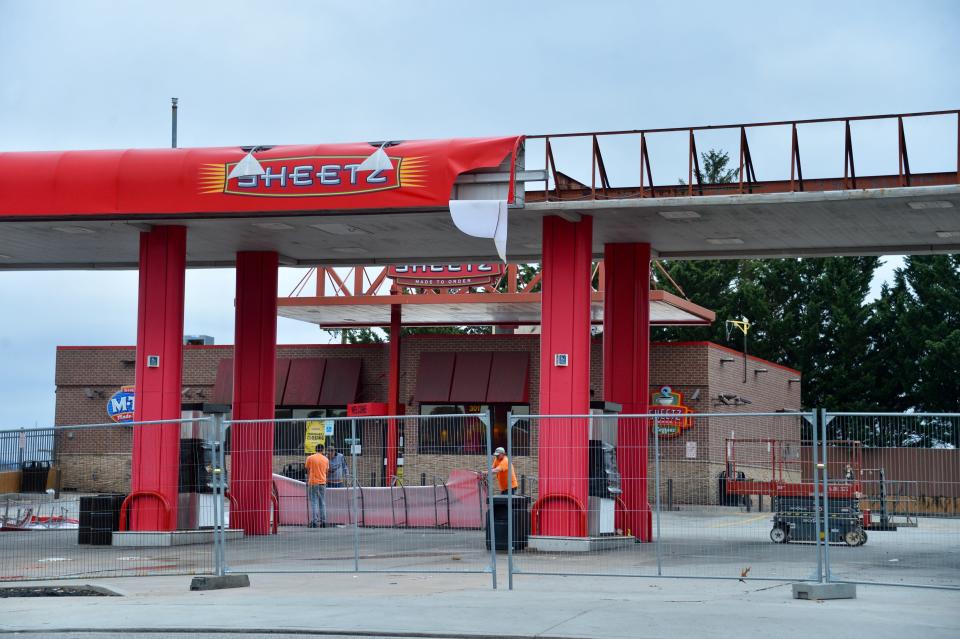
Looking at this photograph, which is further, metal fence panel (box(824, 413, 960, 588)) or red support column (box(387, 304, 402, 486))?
red support column (box(387, 304, 402, 486))

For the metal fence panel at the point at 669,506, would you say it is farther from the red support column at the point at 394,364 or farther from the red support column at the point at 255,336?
the red support column at the point at 394,364

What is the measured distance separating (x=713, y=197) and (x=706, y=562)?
671 centimetres

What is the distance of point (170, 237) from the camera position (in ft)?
79.3

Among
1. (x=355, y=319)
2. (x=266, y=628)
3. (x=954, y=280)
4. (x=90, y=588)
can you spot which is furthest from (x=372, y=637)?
(x=954, y=280)

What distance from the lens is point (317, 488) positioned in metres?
18.2

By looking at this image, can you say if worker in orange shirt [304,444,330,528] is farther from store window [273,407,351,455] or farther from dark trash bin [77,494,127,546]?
dark trash bin [77,494,127,546]

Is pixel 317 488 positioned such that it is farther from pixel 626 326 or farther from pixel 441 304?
pixel 441 304

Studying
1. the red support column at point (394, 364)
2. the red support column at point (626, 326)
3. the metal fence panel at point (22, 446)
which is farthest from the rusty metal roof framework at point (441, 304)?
the metal fence panel at point (22, 446)

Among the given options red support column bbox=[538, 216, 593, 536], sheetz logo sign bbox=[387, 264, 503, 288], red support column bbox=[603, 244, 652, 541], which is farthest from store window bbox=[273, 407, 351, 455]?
sheetz logo sign bbox=[387, 264, 503, 288]

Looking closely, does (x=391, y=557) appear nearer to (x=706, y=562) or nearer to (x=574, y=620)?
(x=706, y=562)

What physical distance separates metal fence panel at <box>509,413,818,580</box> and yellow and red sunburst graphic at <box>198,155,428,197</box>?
4.67m

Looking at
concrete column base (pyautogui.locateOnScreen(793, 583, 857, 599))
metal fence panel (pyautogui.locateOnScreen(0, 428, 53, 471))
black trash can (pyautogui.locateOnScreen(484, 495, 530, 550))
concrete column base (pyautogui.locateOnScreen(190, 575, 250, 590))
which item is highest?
metal fence panel (pyautogui.locateOnScreen(0, 428, 53, 471))

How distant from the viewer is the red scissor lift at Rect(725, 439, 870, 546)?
17859 mm

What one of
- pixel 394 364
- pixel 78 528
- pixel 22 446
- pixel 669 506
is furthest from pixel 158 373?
pixel 394 364
